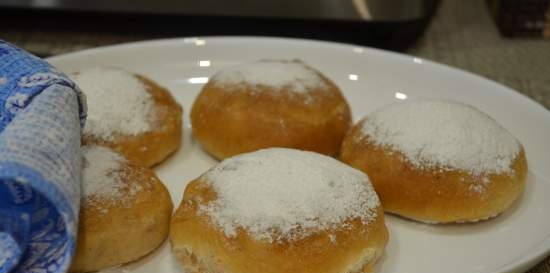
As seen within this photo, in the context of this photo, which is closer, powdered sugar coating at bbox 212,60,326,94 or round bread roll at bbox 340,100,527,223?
round bread roll at bbox 340,100,527,223

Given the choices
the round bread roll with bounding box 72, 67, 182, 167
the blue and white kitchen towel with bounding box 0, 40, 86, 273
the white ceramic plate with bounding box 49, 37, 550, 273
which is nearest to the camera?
the blue and white kitchen towel with bounding box 0, 40, 86, 273

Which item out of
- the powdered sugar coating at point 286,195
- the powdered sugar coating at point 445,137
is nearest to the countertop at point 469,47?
the powdered sugar coating at point 445,137

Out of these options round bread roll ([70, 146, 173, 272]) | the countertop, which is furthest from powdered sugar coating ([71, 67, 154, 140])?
the countertop

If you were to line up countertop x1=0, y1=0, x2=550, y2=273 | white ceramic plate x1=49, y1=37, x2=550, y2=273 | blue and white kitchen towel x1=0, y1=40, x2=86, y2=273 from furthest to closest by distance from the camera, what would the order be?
countertop x1=0, y1=0, x2=550, y2=273
white ceramic plate x1=49, y1=37, x2=550, y2=273
blue and white kitchen towel x1=0, y1=40, x2=86, y2=273

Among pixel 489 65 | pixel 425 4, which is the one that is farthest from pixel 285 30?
pixel 489 65

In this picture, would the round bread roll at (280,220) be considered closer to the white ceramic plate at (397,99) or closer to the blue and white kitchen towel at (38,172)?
the white ceramic plate at (397,99)

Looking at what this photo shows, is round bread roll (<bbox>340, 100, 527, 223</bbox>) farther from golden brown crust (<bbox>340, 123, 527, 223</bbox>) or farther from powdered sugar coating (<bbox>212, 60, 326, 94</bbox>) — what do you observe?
powdered sugar coating (<bbox>212, 60, 326, 94</bbox>)
